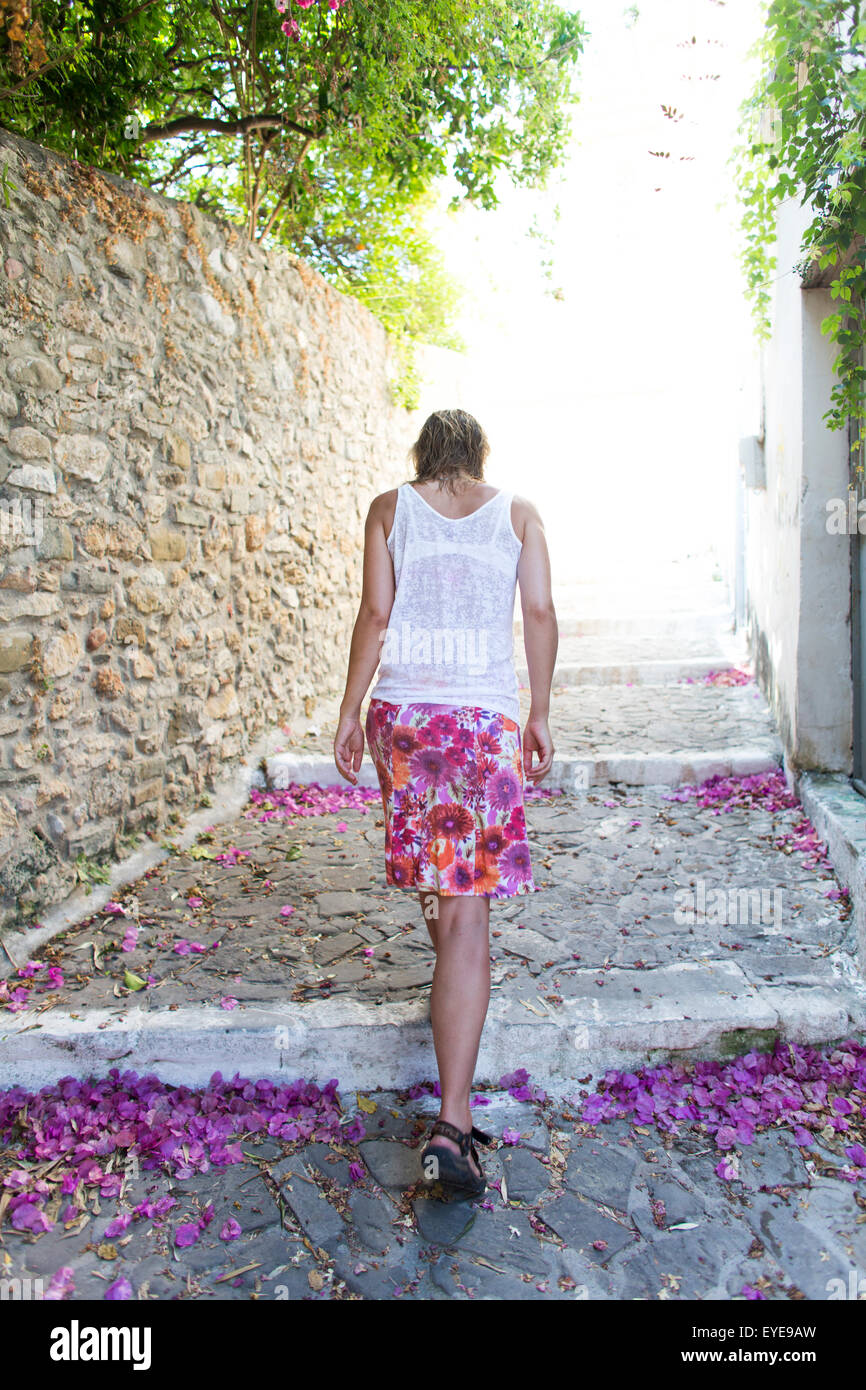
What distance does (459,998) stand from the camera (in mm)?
1986

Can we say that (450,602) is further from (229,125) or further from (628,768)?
(229,125)

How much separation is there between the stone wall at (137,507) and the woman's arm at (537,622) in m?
1.67

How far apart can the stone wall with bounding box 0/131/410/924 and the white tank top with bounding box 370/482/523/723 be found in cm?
142

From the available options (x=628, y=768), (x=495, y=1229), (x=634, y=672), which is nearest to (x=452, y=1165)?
(x=495, y=1229)

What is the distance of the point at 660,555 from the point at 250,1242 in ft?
37.3

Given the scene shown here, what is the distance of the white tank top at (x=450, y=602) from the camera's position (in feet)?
6.84

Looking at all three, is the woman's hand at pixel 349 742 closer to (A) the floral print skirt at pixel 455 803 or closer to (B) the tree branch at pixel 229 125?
(A) the floral print skirt at pixel 455 803

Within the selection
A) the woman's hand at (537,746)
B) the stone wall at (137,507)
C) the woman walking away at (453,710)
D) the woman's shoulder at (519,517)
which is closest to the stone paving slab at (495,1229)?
the woman walking away at (453,710)

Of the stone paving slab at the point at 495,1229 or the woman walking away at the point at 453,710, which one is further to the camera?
the woman walking away at the point at 453,710

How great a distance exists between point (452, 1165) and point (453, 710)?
952mm

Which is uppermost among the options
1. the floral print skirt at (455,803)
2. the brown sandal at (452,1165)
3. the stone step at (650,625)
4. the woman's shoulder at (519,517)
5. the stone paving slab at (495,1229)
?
the woman's shoulder at (519,517)

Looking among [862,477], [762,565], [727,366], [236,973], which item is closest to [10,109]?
[236,973]

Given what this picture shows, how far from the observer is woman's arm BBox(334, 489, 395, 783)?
2.19 metres
